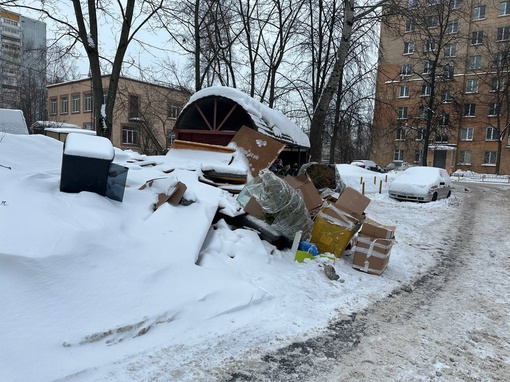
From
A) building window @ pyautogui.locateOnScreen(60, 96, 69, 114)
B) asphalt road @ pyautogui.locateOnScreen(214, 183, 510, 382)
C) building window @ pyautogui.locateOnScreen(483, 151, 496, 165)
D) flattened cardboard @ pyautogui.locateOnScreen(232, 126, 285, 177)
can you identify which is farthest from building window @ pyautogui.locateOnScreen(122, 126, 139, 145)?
building window @ pyautogui.locateOnScreen(483, 151, 496, 165)

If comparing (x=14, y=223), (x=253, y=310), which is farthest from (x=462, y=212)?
(x=14, y=223)

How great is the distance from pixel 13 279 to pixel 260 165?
5.93 m

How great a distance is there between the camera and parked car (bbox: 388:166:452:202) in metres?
13.8

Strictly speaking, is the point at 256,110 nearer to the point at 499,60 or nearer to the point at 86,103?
the point at 499,60

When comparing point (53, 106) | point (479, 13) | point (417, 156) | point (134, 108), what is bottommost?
point (417, 156)

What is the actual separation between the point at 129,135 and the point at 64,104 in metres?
12.3

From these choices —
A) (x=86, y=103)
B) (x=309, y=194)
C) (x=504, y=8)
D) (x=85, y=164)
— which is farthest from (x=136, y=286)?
(x=504, y=8)

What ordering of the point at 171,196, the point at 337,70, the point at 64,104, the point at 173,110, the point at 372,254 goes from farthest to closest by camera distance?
1. the point at 64,104
2. the point at 173,110
3. the point at 337,70
4. the point at 372,254
5. the point at 171,196

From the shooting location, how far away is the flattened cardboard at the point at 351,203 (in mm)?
5801

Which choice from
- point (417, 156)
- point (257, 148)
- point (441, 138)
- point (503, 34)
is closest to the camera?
point (257, 148)

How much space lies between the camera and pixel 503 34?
38562 millimetres

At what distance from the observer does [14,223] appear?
333 centimetres

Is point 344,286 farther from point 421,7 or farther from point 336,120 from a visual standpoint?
point 336,120

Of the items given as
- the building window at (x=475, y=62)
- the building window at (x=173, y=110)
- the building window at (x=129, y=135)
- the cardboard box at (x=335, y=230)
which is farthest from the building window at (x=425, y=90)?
the cardboard box at (x=335, y=230)
